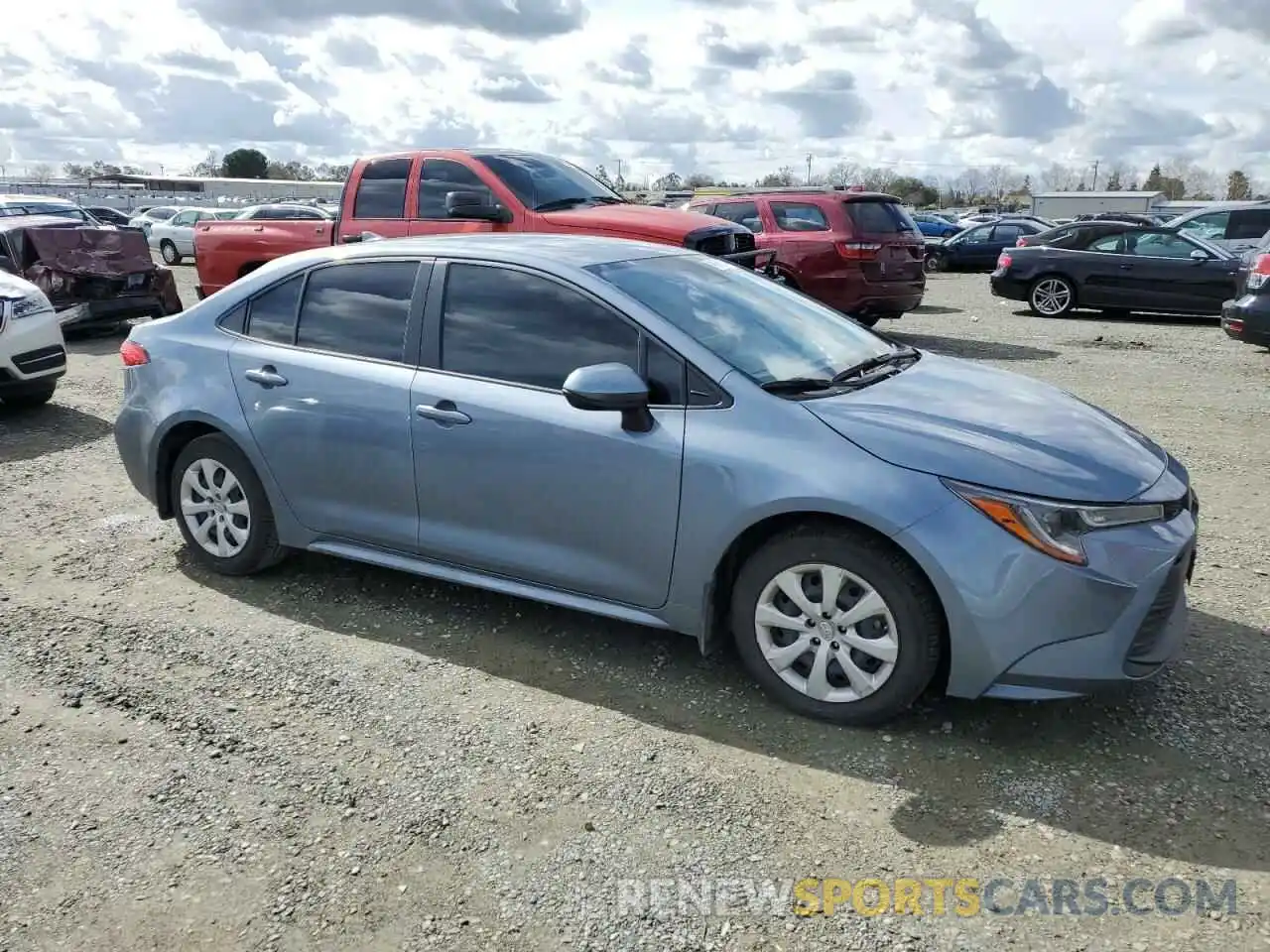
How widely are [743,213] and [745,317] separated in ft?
28.4

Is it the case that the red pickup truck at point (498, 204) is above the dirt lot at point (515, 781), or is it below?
above

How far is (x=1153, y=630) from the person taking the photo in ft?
10.7

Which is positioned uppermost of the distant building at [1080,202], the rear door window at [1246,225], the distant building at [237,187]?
the rear door window at [1246,225]

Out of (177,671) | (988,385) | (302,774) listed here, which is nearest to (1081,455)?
(988,385)

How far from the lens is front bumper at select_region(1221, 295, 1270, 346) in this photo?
993 centimetres

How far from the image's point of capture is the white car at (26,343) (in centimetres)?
809

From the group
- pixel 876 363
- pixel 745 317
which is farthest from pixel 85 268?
pixel 876 363

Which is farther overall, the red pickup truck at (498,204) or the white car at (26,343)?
the red pickup truck at (498,204)

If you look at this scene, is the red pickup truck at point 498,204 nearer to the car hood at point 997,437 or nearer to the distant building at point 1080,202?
the car hood at point 997,437

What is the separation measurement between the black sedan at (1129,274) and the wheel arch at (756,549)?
1291 cm

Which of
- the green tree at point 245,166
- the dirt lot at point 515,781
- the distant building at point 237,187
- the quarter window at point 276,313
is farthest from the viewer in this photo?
the green tree at point 245,166

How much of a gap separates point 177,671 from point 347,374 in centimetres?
135

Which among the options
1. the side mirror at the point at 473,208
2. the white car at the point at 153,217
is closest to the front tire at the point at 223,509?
the side mirror at the point at 473,208

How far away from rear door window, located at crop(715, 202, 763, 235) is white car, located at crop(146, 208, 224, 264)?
1977cm
